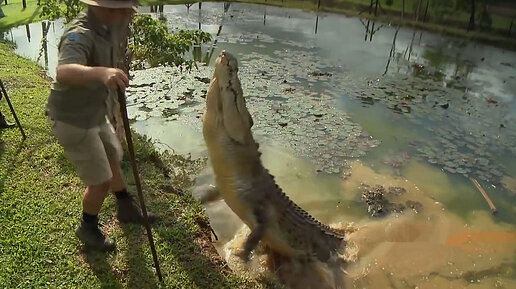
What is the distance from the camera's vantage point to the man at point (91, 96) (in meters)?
2.44

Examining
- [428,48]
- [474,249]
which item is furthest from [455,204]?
[428,48]

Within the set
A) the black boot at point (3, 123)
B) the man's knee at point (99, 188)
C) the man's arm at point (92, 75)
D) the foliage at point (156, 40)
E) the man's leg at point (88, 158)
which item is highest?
the man's arm at point (92, 75)

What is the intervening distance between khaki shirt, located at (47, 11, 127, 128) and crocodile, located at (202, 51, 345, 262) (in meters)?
0.94

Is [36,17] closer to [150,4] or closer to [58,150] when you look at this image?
[150,4]

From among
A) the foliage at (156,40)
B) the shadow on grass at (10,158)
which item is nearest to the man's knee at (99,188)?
the shadow on grass at (10,158)

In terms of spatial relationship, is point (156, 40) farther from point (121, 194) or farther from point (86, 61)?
Answer: point (86, 61)

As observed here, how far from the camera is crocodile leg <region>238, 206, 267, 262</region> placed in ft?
12.5

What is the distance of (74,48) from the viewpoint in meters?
2.50

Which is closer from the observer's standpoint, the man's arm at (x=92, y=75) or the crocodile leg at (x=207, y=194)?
the man's arm at (x=92, y=75)

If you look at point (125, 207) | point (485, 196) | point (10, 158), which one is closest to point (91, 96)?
point (125, 207)

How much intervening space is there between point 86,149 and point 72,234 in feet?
2.88

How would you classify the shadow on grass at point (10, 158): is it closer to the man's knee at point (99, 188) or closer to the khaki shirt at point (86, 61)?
the man's knee at point (99, 188)

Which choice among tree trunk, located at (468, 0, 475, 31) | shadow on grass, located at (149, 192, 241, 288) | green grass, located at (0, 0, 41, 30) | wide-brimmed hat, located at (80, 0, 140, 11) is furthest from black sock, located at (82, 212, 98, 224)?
tree trunk, located at (468, 0, 475, 31)

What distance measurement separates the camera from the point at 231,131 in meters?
3.72
